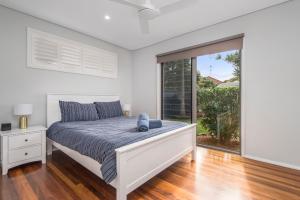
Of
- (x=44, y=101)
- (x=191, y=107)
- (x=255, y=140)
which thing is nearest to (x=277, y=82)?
(x=255, y=140)

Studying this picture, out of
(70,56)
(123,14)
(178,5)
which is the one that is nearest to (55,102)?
(70,56)

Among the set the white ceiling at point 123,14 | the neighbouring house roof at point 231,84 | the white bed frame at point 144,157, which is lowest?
the white bed frame at point 144,157

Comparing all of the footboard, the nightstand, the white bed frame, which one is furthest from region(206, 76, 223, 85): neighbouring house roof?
the nightstand

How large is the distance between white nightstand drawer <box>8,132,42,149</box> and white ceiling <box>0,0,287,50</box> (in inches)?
79.1

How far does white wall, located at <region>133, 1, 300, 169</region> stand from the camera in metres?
2.26

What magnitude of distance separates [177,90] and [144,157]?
2.34 m

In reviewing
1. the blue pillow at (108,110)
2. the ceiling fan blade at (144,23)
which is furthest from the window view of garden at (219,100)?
the blue pillow at (108,110)

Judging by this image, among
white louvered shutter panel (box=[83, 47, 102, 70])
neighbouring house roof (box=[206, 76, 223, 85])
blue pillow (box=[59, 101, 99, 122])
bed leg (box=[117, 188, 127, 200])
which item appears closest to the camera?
bed leg (box=[117, 188, 127, 200])

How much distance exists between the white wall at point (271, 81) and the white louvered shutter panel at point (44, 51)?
10.2 feet

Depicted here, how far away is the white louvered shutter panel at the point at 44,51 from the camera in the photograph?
8.92ft

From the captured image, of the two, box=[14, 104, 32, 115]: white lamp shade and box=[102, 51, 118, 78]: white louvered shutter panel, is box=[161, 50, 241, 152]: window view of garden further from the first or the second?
box=[14, 104, 32, 115]: white lamp shade

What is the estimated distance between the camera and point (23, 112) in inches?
92.4

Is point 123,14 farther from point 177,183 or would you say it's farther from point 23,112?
point 177,183

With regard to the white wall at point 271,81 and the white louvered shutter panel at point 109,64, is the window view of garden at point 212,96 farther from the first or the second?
the white louvered shutter panel at point 109,64
